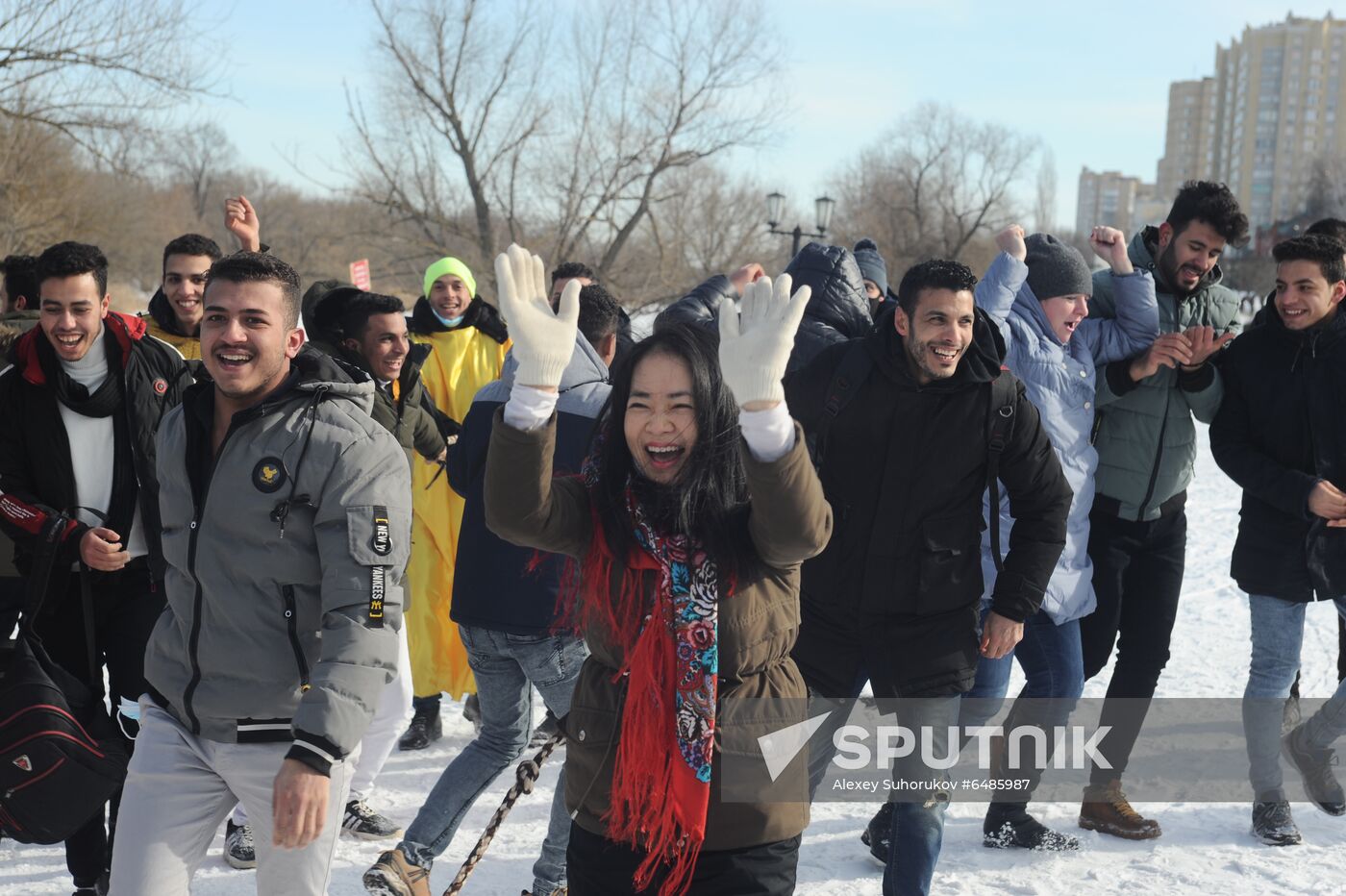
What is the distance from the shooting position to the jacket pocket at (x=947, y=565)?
329cm

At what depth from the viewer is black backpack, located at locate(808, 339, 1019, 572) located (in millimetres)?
3293

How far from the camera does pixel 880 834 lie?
13.4ft

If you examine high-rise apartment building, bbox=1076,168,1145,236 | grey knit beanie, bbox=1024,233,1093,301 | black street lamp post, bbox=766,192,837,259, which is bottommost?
grey knit beanie, bbox=1024,233,1093,301

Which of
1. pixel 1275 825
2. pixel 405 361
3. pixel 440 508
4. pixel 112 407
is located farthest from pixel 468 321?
pixel 1275 825

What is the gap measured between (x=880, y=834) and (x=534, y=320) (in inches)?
106

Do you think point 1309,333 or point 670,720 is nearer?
point 670,720

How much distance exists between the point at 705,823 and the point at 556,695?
1.45m

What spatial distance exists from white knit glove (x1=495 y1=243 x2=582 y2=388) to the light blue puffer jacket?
84.8 inches

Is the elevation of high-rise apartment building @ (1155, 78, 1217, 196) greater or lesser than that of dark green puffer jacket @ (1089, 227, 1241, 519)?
greater

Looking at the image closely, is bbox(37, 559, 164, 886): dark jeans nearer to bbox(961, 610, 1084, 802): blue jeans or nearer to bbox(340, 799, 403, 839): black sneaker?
bbox(340, 799, 403, 839): black sneaker

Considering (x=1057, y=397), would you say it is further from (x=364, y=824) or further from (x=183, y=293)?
(x=183, y=293)

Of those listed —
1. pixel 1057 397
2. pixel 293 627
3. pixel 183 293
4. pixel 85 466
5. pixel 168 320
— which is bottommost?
pixel 293 627

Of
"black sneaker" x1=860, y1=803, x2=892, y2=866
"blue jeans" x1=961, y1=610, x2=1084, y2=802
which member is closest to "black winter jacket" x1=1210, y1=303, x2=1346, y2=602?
"blue jeans" x1=961, y1=610, x2=1084, y2=802

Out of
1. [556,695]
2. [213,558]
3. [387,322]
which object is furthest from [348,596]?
[387,322]
